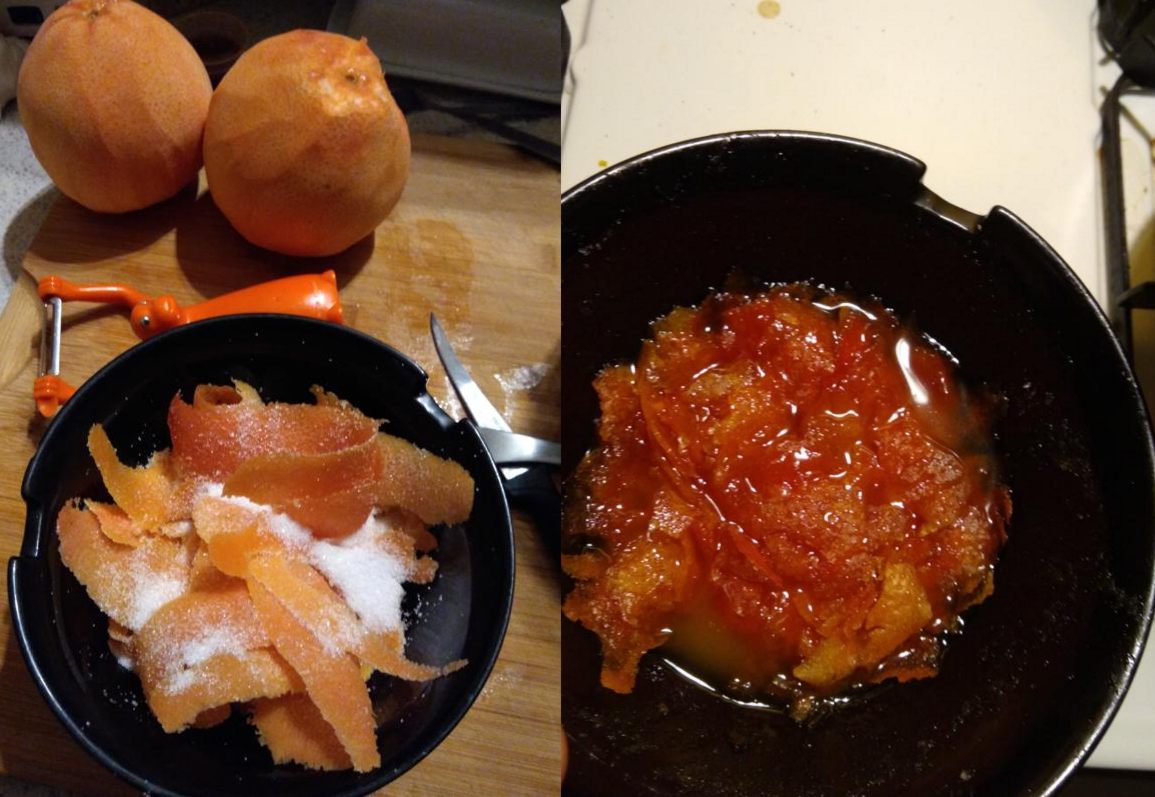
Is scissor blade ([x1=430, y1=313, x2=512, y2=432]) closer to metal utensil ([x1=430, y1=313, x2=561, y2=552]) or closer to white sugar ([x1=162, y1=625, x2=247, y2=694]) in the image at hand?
metal utensil ([x1=430, y1=313, x2=561, y2=552])

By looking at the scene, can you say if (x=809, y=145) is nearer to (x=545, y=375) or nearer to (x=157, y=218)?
(x=545, y=375)

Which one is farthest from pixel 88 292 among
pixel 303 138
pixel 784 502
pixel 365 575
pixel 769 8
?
pixel 769 8

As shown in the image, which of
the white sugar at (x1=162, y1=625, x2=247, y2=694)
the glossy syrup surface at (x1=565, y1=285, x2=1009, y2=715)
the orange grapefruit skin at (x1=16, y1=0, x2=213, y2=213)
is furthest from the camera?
the glossy syrup surface at (x1=565, y1=285, x2=1009, y2=715)

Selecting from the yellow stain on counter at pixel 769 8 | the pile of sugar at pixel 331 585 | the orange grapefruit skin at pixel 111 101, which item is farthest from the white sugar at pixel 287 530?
the yellow stain on counter at pixel 769 8

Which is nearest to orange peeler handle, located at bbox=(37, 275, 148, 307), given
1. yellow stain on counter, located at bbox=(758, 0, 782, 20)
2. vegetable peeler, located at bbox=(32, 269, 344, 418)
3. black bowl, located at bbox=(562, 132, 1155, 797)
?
vegetable peeler, located at bbox=(32, 269, 344, 418)

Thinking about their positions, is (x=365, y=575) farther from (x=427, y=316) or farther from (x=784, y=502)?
(x=784, y=502)

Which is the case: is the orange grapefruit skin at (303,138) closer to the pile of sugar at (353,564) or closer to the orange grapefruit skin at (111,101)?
the orange grapefruit skin at (111,101)
